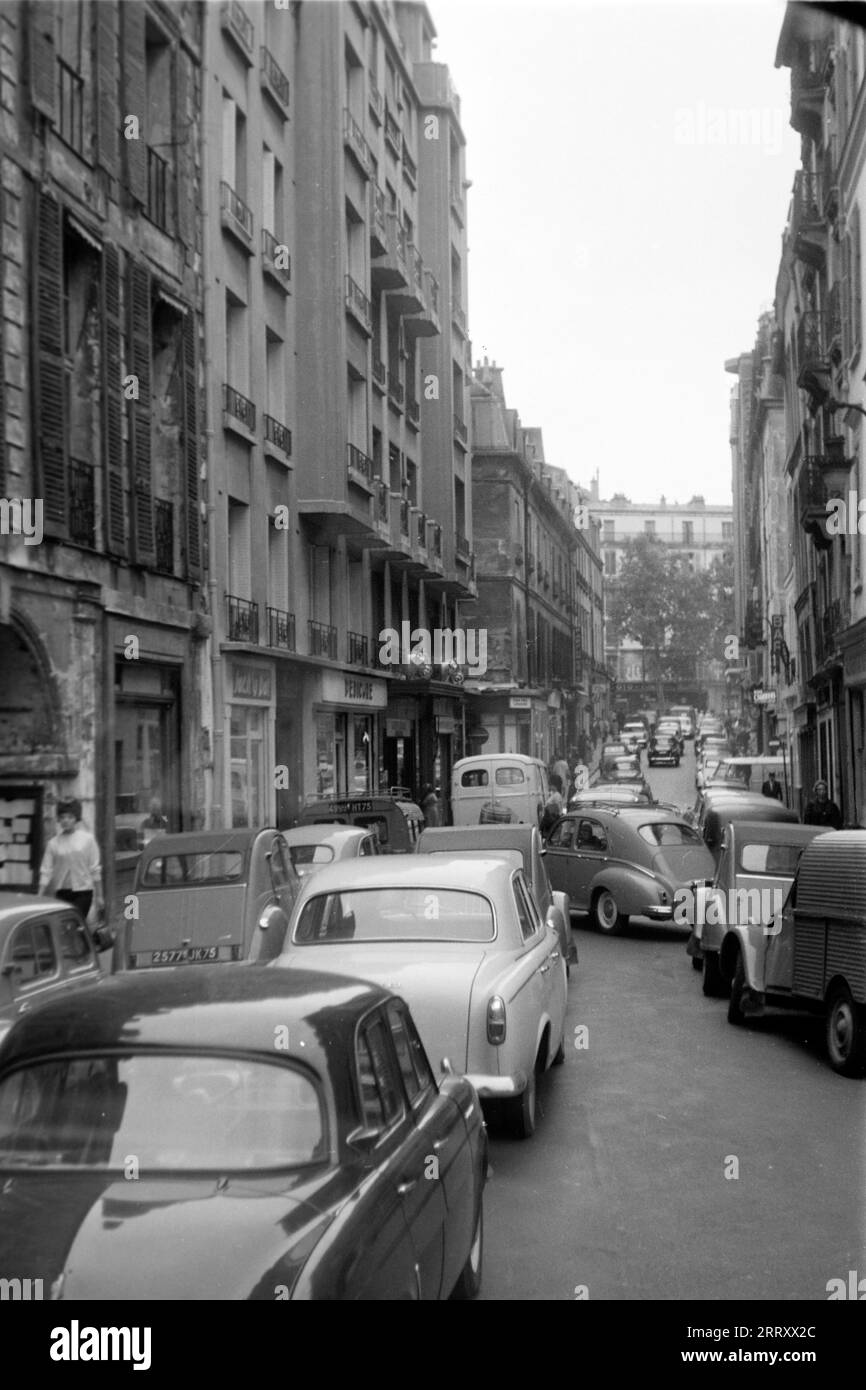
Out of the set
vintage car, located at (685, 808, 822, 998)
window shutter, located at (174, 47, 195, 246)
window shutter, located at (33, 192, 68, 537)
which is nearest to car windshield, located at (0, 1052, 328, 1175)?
vintage car, located at (685, 808, 822, 998)

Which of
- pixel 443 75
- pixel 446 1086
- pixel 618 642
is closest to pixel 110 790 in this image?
pixel 446 1086

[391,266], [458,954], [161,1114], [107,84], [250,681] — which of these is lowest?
[458,954]

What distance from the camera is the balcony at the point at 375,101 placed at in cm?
3450

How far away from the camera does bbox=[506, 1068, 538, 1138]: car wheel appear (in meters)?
8.21

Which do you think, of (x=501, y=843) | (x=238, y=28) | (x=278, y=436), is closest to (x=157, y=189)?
(x=238, y=28)

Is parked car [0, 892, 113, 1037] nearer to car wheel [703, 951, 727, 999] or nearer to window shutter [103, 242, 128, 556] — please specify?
car wheel [703, 951, 727, 999]

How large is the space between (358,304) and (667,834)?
17.3 metres

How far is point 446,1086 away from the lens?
589 cm

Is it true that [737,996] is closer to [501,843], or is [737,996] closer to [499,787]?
[501,843]

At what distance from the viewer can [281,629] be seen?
2698cm

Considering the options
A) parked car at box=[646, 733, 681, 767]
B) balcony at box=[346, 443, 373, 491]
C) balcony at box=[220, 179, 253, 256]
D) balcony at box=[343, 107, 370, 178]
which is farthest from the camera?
parked car at box=[646, 733, 681, 767]

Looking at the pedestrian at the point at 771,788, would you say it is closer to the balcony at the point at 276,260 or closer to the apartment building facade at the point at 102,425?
the balcony at the point at 276,260

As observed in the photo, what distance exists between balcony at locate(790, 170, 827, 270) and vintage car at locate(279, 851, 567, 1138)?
75.1 feet

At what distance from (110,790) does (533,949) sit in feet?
34.9
